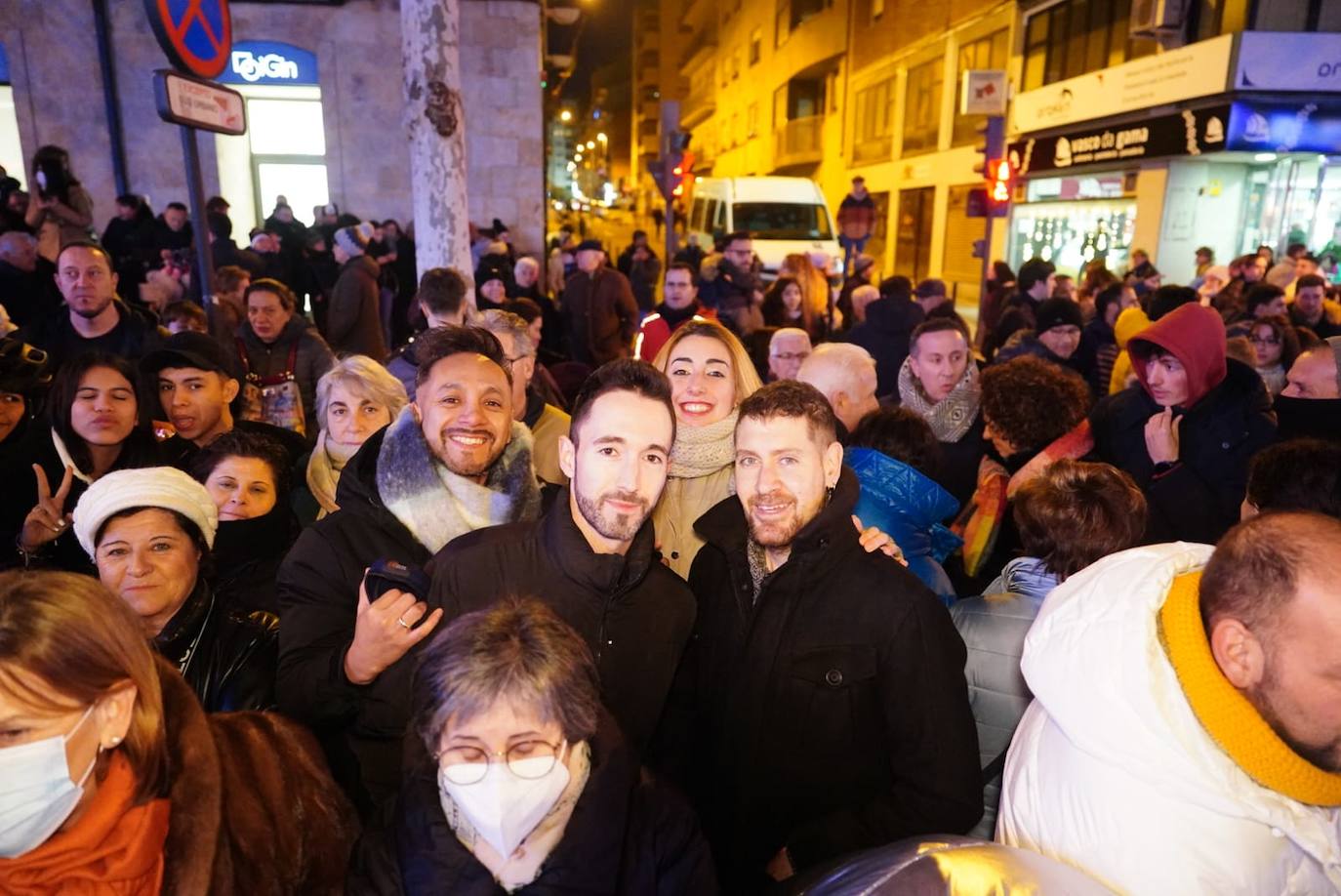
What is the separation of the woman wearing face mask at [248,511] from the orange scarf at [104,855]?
1300mm

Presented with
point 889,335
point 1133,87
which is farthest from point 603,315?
point 1133,87

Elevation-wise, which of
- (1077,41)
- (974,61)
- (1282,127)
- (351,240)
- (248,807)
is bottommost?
(248,807)

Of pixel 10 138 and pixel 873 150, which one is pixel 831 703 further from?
pixel 873 150

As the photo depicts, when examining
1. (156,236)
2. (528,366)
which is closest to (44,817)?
(528,366)

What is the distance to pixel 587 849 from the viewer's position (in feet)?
4.86

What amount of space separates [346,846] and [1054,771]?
1.54 metres

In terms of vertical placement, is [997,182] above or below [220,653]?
above

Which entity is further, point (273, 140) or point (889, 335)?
point (273, 140)

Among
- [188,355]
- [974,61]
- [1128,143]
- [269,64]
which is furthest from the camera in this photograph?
[974,61]

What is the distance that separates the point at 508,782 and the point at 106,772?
76cm

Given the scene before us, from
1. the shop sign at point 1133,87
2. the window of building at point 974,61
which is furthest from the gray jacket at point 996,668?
the window of building at point 974,61

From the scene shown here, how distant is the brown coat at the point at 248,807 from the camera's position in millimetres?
1603

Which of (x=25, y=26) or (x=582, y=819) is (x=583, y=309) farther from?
(x=25, y=26)

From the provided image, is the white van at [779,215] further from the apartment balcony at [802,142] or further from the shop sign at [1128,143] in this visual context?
the apartment balcony at [802,142]
